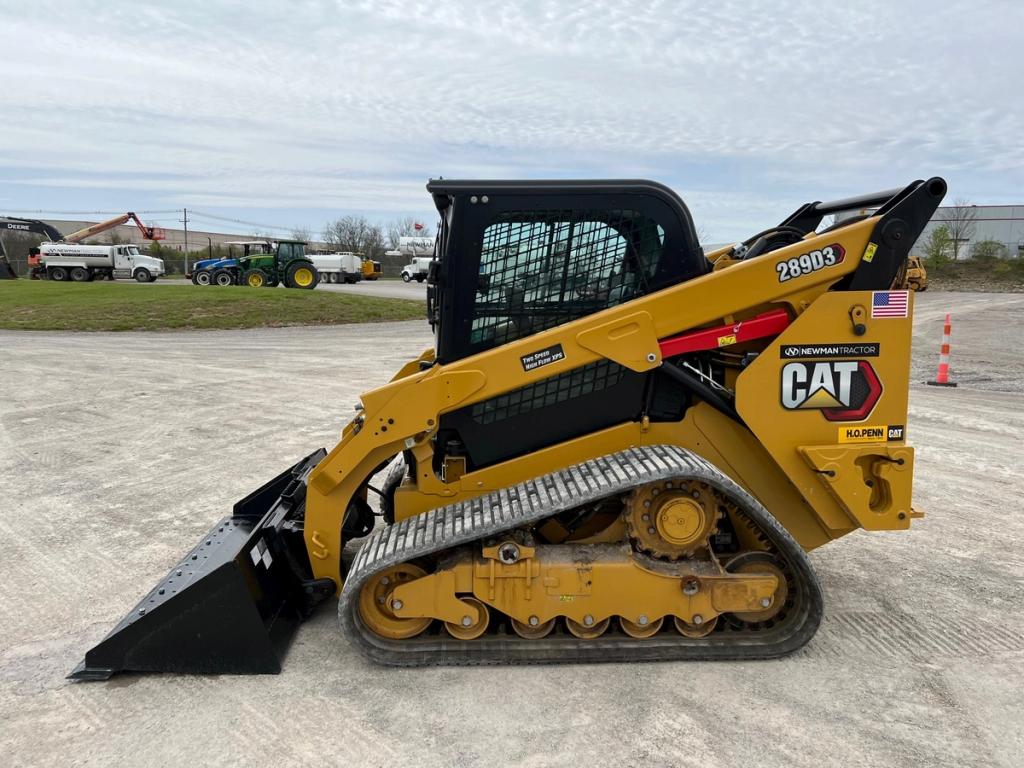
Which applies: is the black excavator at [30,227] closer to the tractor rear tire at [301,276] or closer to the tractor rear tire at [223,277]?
the tractor rear tire at [223,277]

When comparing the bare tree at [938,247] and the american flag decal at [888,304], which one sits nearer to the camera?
the american flag decal at [888,304]

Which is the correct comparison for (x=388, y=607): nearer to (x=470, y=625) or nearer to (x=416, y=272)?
(x=470, y=625)

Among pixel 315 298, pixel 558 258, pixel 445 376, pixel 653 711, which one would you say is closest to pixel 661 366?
pixel 558 258

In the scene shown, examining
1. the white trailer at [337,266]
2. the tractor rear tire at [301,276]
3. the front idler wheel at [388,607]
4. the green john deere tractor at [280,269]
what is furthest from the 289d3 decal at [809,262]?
the white trailer at [337,266]

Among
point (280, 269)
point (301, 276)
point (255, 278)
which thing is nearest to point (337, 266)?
point (280, 269)

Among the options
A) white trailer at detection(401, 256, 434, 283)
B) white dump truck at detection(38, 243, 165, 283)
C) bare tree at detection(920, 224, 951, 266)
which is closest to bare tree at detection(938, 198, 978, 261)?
bare tree at detection(920, 224, 951, 266)

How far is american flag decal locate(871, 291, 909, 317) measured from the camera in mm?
3443

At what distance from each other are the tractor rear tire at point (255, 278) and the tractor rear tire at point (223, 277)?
1.03 metres

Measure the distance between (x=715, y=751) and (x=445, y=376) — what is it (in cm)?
200

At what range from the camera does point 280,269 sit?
110 ft

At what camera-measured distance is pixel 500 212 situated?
3.52 metres

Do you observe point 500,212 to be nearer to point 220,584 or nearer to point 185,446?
point 220,584

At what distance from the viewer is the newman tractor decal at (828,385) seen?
3.50m

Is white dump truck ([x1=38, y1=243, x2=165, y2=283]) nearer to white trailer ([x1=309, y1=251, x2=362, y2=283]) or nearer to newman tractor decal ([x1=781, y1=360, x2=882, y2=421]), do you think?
white trailer ([x1=309, y1=251, x2=362, y2=283])
